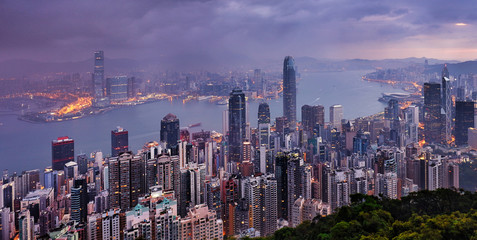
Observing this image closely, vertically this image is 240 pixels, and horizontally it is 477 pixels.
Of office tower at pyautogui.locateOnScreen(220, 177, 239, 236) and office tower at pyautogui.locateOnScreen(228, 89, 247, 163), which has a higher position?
office tower at pyautogui.locateOnScreen(228, 89, 247, 163)

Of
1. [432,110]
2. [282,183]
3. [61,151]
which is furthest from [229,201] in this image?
[432,110]

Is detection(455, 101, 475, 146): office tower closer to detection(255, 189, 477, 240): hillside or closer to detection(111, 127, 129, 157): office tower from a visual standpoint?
detection(255, 189, 477, 240): hillside

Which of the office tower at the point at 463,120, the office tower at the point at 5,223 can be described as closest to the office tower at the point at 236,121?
the office tower at the point at 5,223

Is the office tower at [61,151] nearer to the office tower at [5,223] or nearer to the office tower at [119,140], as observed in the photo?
the office tower at [119,140]

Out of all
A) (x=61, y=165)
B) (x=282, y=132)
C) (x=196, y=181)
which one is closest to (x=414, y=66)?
(x=282, y=132)

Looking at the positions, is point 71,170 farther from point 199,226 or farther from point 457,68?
point 457,68

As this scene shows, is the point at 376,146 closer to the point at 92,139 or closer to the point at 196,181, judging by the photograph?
the point at 196,181

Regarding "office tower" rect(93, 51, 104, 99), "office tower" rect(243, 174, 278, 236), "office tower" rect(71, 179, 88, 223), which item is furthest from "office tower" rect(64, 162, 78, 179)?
"office tower" rect(243, 174, 278, 236)
